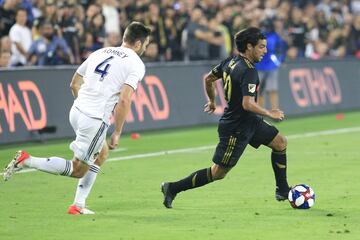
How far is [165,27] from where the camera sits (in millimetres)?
23828

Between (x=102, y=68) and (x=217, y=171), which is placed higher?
(x=102, y=68)

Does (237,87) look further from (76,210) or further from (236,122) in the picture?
(76,210)

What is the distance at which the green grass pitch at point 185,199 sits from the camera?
9.59m

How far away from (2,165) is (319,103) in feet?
42.0

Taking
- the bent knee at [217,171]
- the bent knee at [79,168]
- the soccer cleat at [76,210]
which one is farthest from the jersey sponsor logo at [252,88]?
the soccer cleat at [76,210]

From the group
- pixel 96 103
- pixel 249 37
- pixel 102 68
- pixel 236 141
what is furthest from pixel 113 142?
pixel 249 37

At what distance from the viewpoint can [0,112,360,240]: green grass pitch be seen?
959 centimetres

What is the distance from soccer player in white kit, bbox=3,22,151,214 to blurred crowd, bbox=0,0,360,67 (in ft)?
28.0

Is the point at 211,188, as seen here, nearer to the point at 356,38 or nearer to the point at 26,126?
the point at 26,126

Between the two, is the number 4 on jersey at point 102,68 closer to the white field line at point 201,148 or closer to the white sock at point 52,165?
the white sock at point 52,165

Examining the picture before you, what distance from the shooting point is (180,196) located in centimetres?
1221

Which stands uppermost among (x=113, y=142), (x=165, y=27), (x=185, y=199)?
(x=113, y=142)

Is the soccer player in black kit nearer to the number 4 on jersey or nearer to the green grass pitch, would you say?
the green grass pitch

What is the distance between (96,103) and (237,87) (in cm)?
156
